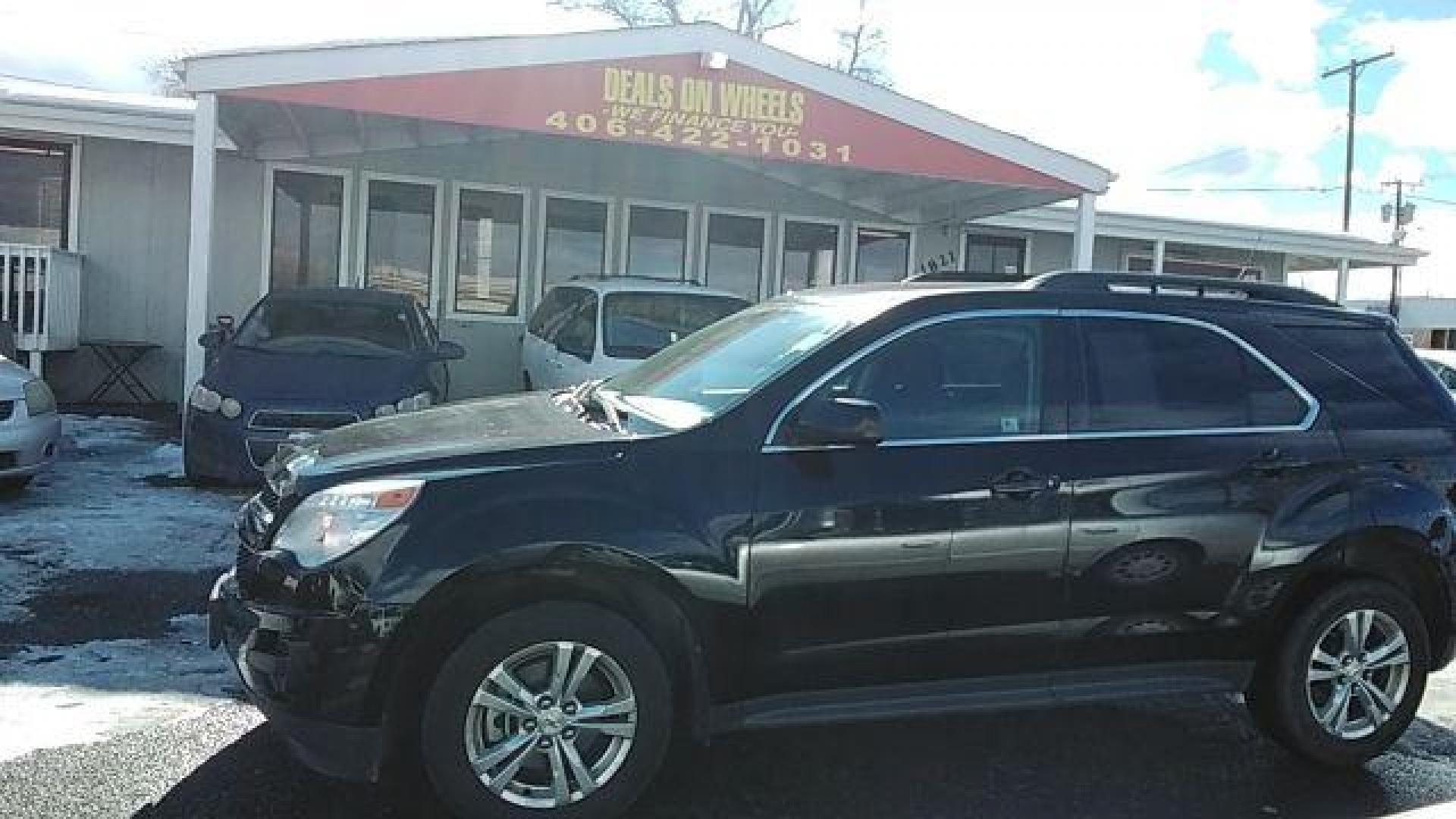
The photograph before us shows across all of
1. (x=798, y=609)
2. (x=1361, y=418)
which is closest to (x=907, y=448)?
(x=798, y=609)

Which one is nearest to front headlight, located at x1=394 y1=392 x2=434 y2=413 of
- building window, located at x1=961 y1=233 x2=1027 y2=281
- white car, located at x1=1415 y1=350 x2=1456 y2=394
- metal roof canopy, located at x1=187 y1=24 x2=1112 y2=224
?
metal roof canopy, located at x1=187 y1=24 x2=1112 y2=224

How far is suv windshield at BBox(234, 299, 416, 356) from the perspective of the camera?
9.36 meters

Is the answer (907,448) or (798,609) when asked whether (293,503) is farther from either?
(907,448)

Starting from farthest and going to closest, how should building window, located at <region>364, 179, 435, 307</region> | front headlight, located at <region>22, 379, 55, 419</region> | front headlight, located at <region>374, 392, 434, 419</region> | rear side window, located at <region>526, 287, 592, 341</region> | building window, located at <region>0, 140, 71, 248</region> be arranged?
building window, located at <region>364, 179, 435, 307</region>
building window, located at <region>0, 140, 71, 248</region>
rear side window, located at <region>526, 287, 592, 341</region>
front headlight, located at <region>374, 392, 434, 419</region>
front headlight, located at <region>22, 379, 55, 419</region>

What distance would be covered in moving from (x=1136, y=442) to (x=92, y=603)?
4933 mm

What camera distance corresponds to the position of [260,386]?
844 centimetres

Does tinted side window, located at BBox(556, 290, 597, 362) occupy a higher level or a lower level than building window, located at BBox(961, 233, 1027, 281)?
lower

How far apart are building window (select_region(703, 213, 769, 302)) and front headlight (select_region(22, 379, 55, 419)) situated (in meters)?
8.25

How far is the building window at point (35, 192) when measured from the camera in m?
12.9

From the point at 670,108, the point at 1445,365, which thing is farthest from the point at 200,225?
the point at 1445,365

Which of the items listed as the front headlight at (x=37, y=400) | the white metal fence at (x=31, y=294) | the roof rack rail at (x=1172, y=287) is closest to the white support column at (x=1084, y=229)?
the roof rack rail at (x=1172, y=287)

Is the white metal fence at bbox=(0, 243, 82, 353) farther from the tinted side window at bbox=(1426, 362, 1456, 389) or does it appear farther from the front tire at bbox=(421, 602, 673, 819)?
the tinted side window at bbox=(1426, 362, 1456, 389)

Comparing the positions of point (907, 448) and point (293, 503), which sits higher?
point (907, 448)

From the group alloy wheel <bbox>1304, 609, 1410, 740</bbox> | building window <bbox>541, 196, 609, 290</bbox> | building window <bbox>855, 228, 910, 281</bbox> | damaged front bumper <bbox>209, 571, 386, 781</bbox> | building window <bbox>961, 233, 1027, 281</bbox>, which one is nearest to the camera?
damaged front bumper <bbox>209, 571, 386, 781</bbox>
